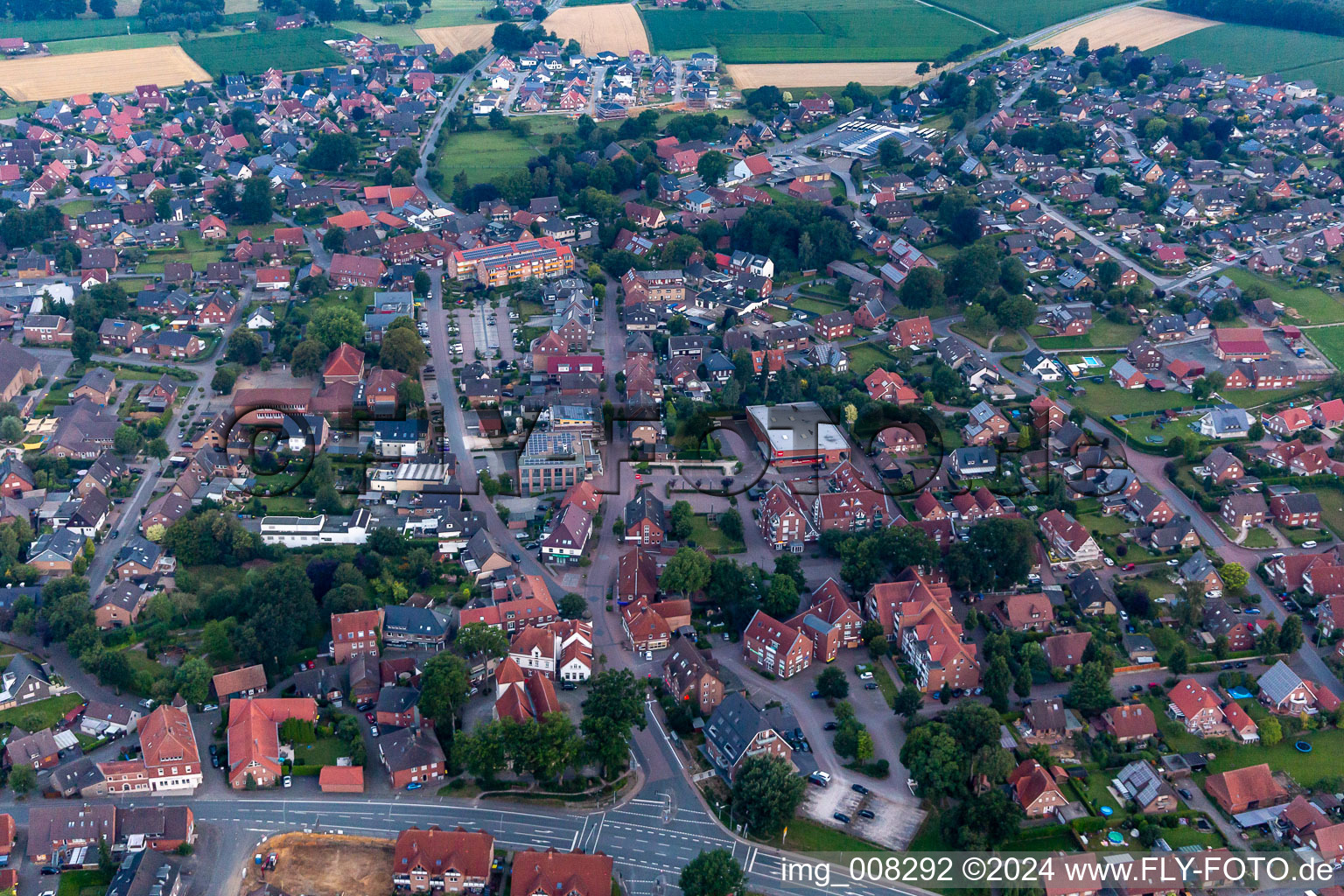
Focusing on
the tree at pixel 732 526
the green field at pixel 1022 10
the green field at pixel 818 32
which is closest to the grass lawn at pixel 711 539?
the tree at pixel 732 526

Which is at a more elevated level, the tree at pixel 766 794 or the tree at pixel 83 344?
the tree at pixel 83 344

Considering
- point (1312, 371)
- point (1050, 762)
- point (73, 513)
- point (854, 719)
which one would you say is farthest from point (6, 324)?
point (1312, 371)

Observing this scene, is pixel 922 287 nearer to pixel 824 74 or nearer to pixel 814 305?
pixel 814 305

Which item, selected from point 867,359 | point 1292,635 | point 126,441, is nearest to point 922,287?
point 867,359

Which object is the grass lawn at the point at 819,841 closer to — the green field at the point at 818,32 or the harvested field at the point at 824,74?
the harvested field at the point at 824,74

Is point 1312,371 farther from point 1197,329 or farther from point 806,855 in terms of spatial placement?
point 806,855

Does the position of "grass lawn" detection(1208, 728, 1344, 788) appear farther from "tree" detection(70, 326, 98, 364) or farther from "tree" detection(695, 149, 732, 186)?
"tree" detection(695, 149, 732, 186)
